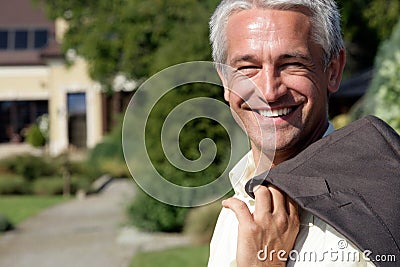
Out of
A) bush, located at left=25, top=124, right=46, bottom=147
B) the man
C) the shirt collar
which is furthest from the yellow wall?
the man

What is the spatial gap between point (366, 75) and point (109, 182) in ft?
28.5

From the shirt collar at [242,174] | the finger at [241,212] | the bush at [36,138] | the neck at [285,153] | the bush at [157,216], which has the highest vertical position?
the neck at [285,153]

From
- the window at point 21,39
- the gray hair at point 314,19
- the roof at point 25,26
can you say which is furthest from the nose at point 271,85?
the window at point 21,39

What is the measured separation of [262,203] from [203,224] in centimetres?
1063

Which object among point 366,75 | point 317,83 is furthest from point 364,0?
point 317,83

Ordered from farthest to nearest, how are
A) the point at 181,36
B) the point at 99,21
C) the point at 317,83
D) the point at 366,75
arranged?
the point at 99,21 < the point at 366,75 < the point at 181,36 < the point at 317,83

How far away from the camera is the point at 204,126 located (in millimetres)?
13383

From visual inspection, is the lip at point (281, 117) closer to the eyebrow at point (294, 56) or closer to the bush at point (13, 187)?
the eyebrow at point (294, 56)

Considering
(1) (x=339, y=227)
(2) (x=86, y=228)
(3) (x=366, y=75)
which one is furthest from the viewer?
(3) (x=366, y=75)

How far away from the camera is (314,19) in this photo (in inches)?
77.9

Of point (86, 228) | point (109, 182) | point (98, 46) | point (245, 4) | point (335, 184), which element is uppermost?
point (245, 4)

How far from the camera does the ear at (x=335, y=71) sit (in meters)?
2.10

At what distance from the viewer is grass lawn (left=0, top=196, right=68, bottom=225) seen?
17.3 m

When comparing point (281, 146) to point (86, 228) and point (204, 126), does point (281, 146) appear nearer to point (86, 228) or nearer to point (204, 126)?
point (204, 126)
